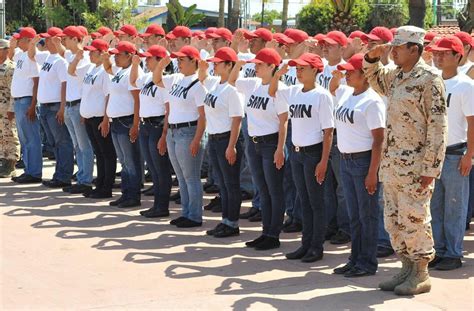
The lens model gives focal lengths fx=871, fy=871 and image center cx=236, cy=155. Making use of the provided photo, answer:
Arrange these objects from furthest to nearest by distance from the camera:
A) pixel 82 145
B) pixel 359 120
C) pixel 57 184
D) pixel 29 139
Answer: pixel 29 139 < pixel 57 184 < pixel 82 145 < pixel 359 120

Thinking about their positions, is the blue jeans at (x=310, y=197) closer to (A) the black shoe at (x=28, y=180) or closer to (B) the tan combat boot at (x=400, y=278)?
(B) the tan combat boot at (x=400, y=278)

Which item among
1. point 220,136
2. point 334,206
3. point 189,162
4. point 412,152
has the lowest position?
point 334,206

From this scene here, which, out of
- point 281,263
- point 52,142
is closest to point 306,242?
point 281,263

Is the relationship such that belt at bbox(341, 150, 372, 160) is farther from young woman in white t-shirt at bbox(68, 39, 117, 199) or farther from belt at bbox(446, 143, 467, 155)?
young woman in white t-shirt at bbox(68, 39, 117, 199)

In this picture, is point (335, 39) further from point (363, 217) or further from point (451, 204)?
point (363, 217)

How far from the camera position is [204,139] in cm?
984

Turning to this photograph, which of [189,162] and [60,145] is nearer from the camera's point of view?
[189,162]

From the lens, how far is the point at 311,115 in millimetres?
8070

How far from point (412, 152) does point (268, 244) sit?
2383 millimetres

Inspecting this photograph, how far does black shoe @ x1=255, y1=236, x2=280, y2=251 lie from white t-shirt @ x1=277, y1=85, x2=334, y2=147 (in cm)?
117

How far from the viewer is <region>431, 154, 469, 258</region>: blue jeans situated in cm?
791

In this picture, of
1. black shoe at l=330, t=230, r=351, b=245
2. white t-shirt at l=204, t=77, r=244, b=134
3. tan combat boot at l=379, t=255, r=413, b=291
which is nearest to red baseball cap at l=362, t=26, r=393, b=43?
white t-shirt at l=204, t=77, r=244, b=134

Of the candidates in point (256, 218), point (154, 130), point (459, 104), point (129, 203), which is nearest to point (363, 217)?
point (459, 104)

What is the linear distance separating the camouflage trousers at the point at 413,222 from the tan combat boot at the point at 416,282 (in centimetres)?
9
